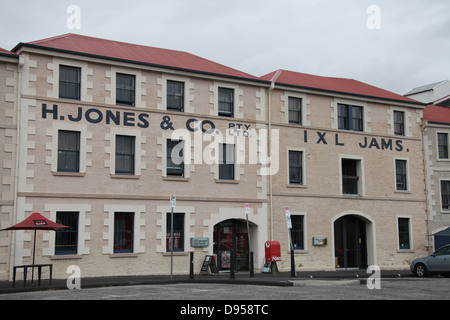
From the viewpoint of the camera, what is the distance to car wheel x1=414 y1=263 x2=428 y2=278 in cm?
2602

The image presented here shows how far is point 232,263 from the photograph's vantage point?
21891 mm

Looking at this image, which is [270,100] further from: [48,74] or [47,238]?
[47,238]

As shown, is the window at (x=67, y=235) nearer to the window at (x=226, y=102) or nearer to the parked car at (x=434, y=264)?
the window at (x=226, y=102)

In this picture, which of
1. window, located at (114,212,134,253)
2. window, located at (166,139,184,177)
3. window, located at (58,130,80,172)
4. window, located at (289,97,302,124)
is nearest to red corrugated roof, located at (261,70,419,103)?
window, located at (289,97,302,124)

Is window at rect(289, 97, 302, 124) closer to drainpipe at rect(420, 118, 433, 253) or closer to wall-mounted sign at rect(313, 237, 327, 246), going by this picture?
wall-mounted sign at rect(313, 237, 327, 246)

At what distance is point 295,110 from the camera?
95.5ft

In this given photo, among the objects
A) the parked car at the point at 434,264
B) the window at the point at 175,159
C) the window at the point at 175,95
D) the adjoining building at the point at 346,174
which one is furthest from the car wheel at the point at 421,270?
the window at the point at 175,95

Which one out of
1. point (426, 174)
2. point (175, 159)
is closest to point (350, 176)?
point (426, 174)

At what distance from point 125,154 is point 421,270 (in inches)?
568

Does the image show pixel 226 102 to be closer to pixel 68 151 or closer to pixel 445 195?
pixel 68 151

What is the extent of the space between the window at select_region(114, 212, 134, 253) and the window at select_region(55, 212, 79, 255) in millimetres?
1697

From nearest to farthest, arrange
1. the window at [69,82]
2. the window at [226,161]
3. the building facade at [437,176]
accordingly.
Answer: the window at [69,82] < the window at [226,161] < the building facade at [437,176]

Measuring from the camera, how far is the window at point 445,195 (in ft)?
108

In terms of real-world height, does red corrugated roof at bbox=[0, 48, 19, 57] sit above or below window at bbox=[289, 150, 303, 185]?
above
